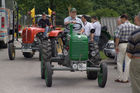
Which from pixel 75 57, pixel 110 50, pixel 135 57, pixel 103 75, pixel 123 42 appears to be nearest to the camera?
Answer: pixel 135 57

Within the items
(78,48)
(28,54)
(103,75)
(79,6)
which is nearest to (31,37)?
(28,54)

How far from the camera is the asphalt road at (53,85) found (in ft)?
29.9

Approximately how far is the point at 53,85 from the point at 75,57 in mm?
947

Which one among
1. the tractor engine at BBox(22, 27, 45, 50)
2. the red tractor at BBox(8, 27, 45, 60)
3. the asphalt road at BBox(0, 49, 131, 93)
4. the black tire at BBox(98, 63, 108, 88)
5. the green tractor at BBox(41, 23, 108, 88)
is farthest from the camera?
the tractor engine at BBox(22, 27, 45, 50)

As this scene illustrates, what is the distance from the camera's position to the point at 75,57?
31.6 ft

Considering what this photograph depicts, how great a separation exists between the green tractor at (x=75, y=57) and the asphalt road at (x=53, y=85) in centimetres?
29

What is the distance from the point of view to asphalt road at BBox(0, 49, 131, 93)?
9109 mm

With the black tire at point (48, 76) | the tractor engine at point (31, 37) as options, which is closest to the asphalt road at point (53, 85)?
the black tire at point (48, 76)

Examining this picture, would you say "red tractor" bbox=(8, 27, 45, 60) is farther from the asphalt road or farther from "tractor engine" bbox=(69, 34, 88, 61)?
"tractor engine" bbox=(69, 34, 88, 61)

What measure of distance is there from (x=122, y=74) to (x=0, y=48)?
525 inches

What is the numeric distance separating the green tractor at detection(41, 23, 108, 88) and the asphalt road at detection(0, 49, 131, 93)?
29cm

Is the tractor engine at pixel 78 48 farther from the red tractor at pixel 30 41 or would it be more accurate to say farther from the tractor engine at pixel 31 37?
the tractor engine at pixel 31 37

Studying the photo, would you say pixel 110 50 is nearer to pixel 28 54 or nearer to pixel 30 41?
pixel 30 41

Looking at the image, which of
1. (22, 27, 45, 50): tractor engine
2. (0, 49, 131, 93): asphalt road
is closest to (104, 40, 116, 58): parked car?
(0, 49, 131, 93): asphalt road
